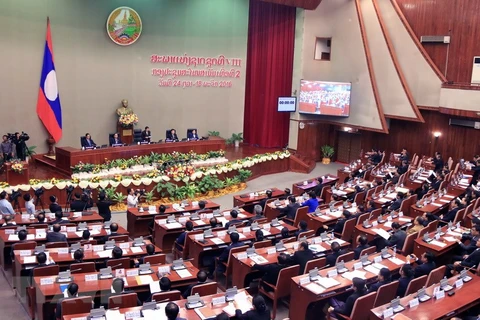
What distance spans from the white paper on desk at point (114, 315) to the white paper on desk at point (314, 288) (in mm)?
2547

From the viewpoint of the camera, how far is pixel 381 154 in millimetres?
18609

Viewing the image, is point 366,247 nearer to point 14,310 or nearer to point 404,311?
point 404,311

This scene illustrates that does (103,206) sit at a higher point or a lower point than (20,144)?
lower

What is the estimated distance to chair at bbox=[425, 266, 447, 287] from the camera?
7.54 metres

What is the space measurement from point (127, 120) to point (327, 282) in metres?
11.9

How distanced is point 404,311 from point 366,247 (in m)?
2.18

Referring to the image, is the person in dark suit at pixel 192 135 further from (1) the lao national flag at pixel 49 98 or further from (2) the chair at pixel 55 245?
(2) the chair at pixel 55 245

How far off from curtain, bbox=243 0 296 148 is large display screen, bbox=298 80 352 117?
2.90 ft

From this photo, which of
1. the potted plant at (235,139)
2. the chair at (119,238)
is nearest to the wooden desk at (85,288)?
the chair at (119,238)

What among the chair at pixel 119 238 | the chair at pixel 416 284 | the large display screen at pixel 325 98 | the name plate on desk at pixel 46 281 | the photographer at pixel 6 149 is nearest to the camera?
the name plate on desk at pixel 46 281

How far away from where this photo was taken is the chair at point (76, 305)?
6172 mm

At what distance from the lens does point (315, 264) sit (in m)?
8.01

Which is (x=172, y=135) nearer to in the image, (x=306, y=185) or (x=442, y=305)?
(x=306, y=185)

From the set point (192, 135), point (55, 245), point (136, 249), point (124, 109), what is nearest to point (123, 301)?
point (136, 249)
